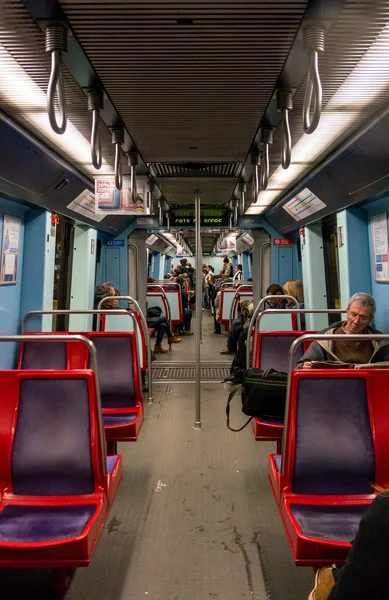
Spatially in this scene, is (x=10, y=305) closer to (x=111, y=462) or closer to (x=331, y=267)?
(x=111, y=462)

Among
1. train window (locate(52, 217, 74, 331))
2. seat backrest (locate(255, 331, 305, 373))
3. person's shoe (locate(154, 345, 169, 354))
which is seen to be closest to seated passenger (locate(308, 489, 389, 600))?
seat backrest (locate(255, 331, 305, 373))

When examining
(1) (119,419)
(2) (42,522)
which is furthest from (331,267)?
(2) (42,522)

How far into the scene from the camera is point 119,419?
3221 millimetres

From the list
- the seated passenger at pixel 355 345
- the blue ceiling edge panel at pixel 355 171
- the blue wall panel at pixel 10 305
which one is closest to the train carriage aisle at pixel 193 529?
the seated passenger at pixel 355 345

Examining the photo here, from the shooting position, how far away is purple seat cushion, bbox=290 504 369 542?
5.87ft

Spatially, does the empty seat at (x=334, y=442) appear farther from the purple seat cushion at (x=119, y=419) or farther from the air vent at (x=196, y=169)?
the air vent at (x=196, y=169)

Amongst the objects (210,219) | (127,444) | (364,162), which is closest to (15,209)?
(127,444)

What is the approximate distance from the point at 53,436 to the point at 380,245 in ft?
12.2

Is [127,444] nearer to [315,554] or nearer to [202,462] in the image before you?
[202,462]

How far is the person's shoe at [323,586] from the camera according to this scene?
1570 mm

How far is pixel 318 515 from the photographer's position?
6.38ft

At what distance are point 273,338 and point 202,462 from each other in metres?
1.26

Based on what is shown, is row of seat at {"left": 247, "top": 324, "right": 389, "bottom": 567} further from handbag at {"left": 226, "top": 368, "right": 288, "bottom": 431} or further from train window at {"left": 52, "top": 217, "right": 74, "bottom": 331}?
train window at {"left": 52, "top": 217, "right": 74, "bottom": 331}

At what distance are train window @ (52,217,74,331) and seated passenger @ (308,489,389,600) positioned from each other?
5.52 meters
